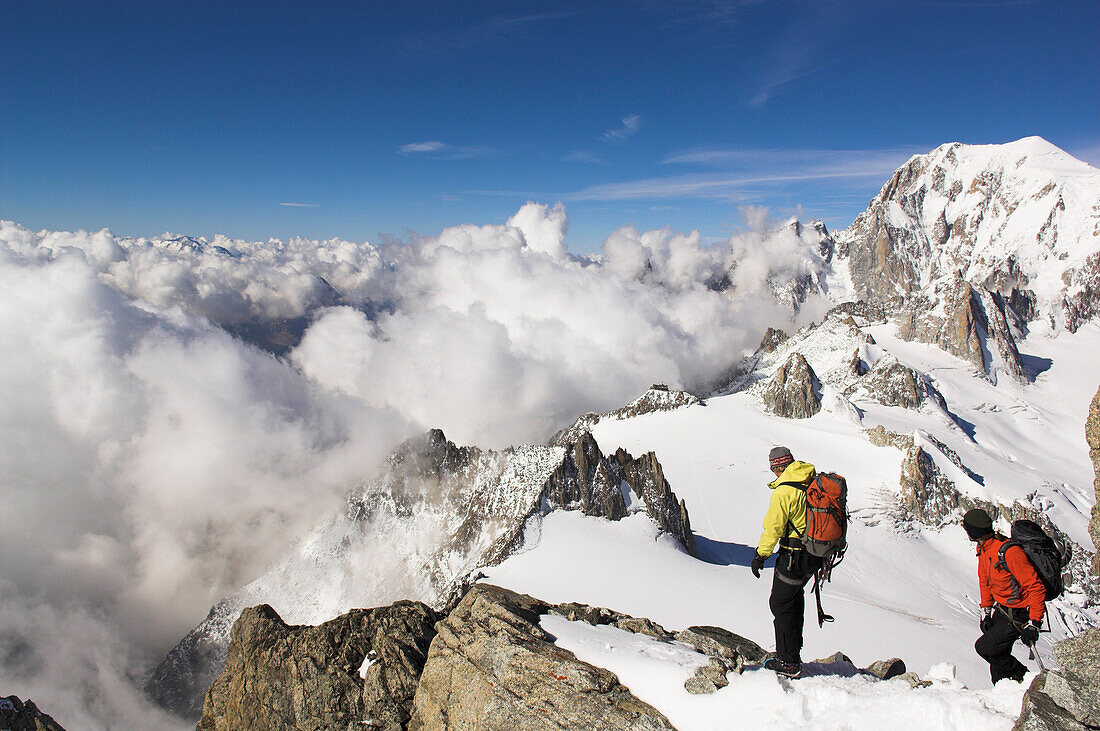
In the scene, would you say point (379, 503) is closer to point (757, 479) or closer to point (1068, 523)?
point (757, 479)

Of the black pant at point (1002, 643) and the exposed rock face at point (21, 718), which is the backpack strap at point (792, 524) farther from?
the exposed rock face at point (21, 718)

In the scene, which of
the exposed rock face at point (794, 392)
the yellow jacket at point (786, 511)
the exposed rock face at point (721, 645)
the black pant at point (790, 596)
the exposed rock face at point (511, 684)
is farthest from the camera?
the exposed rock face at point (794, 392)

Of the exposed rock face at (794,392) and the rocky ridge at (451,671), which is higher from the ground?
the rocky ridge at (451,671)

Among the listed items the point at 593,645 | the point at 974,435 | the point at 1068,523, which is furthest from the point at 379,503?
the point at 974,435

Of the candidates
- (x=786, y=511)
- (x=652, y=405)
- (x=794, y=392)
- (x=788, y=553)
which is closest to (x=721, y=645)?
(x=788, y=553)

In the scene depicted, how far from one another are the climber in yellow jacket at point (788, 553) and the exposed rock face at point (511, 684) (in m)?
3.12

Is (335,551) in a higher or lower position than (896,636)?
lower

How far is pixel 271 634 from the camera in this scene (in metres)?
22.3

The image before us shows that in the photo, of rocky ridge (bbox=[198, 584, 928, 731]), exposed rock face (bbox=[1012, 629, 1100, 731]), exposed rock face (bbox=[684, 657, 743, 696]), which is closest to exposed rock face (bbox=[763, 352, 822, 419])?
rocky ridge (bbox=[198, 584, 928, 731])

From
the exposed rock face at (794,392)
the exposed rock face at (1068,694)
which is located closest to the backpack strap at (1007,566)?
Result: the exposed rock face at (1068,694)

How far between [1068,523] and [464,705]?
334 ft

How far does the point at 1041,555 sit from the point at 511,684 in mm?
11451

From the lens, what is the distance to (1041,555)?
342 inches

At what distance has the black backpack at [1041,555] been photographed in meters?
8.64
